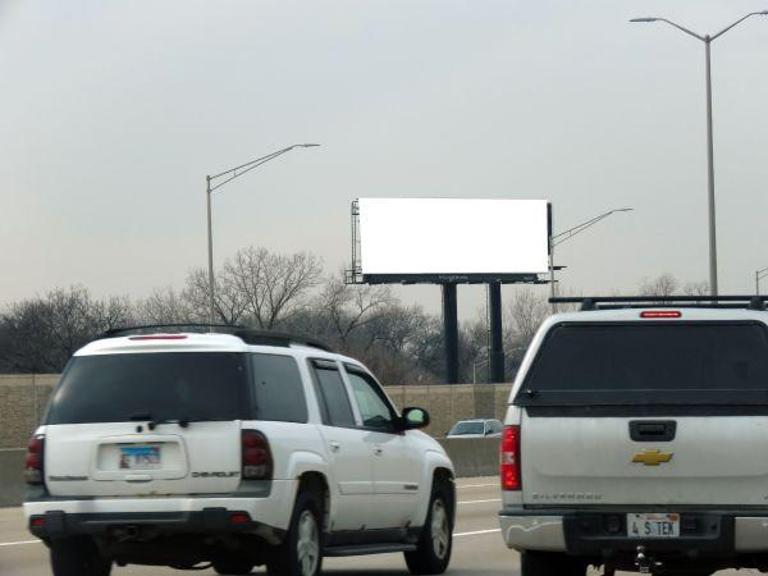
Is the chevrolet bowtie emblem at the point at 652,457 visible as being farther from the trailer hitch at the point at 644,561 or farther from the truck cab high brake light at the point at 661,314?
the truck cab high brake light at the point at 661,314

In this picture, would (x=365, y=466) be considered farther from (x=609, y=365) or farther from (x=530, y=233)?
(x=530, y=233)

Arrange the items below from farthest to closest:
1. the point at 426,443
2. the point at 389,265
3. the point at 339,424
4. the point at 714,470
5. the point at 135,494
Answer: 1. the point at 389,265
2. the point at 426,443
3. the point at 339,424
4. the point at 135,494
5. the point at 714,470

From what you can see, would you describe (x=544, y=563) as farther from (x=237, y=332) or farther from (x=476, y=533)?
(x=476, y=533)

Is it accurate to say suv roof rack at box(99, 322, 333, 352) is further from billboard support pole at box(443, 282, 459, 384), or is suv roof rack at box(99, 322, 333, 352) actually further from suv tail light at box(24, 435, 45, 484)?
billboard support pole at box(443, 282, 459, 384)

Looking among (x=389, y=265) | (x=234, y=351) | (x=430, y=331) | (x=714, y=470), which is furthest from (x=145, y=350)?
(x=430, y=331)

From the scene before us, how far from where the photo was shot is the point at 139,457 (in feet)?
40.5

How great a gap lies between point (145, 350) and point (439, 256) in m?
84.0

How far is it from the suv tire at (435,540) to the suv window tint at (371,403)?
1.01 m

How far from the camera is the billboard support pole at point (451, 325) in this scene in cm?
9869

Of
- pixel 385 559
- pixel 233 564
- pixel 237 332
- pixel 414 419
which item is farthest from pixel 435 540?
pixel 237 332

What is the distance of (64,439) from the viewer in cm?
1250

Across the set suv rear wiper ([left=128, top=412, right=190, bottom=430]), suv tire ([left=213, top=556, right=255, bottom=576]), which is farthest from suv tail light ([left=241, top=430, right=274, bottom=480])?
suv tire ([left=213, top=556, right=255, bottom=576])

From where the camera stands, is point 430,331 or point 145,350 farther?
point 430,331

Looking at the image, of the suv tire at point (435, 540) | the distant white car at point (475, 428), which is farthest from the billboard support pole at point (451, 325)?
the suv tire at point (435, 540)
